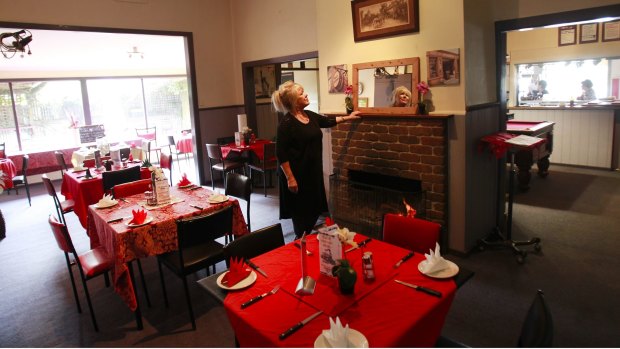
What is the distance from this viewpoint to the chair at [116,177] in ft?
14.1

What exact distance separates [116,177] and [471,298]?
11.7 feet

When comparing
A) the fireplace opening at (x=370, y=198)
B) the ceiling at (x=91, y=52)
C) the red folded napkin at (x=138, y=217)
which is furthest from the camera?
the ceiling at (x=91, y=52)

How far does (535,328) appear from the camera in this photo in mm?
1425

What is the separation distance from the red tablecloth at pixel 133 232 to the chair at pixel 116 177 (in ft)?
3.82

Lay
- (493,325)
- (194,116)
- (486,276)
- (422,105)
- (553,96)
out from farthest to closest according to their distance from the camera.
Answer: (553,96)
(194,116)
(422,105)
(486,276)
(493,325)

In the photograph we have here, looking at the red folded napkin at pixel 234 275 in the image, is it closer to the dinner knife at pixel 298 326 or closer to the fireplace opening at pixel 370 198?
the dinner knife at pixel 298 326

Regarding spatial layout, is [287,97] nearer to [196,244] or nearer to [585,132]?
[196,244]

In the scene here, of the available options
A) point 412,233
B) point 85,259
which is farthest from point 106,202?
point 412,233

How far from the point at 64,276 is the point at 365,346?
333cm

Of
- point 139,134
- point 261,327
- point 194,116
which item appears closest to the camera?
point 261,327

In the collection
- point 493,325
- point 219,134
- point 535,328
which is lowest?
point 493,325

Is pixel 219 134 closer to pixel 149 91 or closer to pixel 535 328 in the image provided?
pixel 149 91

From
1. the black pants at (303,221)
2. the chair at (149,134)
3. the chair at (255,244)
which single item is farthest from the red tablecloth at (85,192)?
the chair at (149,134)

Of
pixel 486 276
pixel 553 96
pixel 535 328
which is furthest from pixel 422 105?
pixel 553 96
